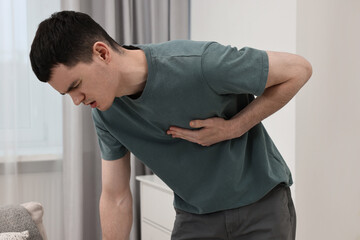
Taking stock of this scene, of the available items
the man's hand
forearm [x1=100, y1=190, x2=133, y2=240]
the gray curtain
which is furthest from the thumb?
the gray curtain

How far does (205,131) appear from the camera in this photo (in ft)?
4.39

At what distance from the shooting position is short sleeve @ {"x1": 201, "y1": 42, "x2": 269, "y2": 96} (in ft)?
4.02

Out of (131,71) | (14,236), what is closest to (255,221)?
(131,71)

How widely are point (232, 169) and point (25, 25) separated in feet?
7.27

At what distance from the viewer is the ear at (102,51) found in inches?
46.1

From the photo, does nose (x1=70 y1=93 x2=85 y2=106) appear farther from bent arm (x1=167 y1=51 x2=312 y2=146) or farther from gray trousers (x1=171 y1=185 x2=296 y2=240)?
gray trousers (x1=171 y1=185 x2=296 y2=240)

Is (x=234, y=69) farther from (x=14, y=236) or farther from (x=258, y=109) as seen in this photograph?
→ (x=14, y=236)

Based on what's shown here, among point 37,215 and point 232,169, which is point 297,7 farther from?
point 37,215

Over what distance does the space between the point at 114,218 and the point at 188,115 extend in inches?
19.2

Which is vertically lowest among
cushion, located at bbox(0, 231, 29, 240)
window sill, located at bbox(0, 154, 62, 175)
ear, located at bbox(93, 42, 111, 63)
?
window sill, located at bbox(0, 154, 62, 175)

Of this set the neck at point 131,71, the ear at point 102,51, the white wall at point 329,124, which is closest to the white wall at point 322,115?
the white wall at point 329,124

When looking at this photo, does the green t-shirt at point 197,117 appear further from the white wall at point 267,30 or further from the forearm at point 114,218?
the white wall at point 267,30

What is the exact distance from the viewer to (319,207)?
8.10 feet

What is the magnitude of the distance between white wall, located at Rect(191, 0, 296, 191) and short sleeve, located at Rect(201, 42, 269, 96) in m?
1.16
